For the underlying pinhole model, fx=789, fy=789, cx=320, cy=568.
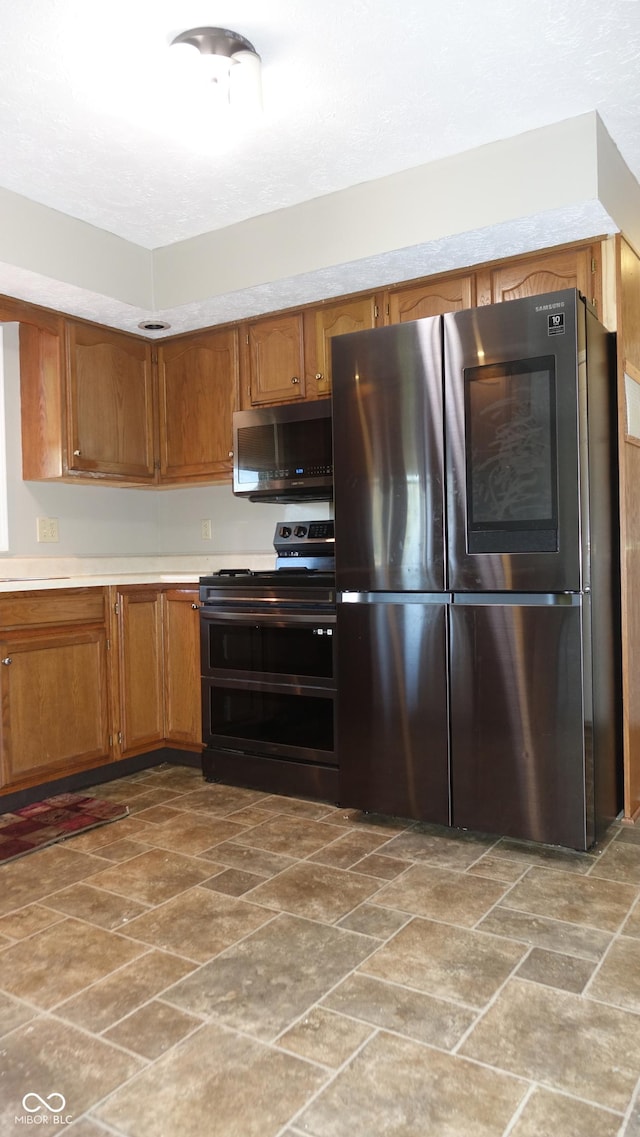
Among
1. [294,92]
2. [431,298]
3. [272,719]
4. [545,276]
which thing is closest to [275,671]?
[272,719]

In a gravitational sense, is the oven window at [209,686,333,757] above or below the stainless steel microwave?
below

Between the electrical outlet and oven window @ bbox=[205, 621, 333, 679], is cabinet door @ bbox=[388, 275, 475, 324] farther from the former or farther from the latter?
the electrical outlet

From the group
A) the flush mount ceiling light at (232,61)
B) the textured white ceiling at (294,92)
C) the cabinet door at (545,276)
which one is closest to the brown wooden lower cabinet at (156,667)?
the textured white ceiling at (294,92)

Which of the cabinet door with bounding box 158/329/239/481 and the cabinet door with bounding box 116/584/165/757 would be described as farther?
the cabinet door with bounding box 158/329/239/481

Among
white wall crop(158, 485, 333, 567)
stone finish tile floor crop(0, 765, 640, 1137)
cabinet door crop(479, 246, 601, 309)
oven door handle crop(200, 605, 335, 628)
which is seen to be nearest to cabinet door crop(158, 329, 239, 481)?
white wall crop(158, 485, 333, 567)

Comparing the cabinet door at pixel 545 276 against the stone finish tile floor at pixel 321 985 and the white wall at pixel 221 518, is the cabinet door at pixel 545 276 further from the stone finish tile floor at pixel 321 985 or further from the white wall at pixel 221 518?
the stone finish tile floor at pixel 321 985

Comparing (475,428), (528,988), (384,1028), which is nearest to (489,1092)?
(384,1028)

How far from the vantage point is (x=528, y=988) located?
5.65ft

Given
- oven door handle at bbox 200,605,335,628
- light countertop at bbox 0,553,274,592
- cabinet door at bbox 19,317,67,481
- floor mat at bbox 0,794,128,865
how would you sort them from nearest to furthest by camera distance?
floor mat at bbox 0,794,128,865
oven door handle at bbox 200,605,335,628
light countertop at bbox 0,553,274,592
cabinet door at bbox 19,317,67,481

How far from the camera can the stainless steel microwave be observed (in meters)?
3.17

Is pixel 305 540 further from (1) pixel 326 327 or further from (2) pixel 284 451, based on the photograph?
(1) pixel 326 327

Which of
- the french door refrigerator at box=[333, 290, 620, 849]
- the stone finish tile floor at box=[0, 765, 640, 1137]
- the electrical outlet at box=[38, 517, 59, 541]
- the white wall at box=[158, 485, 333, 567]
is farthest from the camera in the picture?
the white wall at box=[158, 485, 333, 567]

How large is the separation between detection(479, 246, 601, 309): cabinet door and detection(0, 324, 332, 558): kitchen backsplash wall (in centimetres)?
123

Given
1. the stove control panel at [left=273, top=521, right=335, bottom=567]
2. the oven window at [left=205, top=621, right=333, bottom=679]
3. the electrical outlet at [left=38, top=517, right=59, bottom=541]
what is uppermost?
the electrical outlet at [left=38, top=517, right=59, bottom=541]
